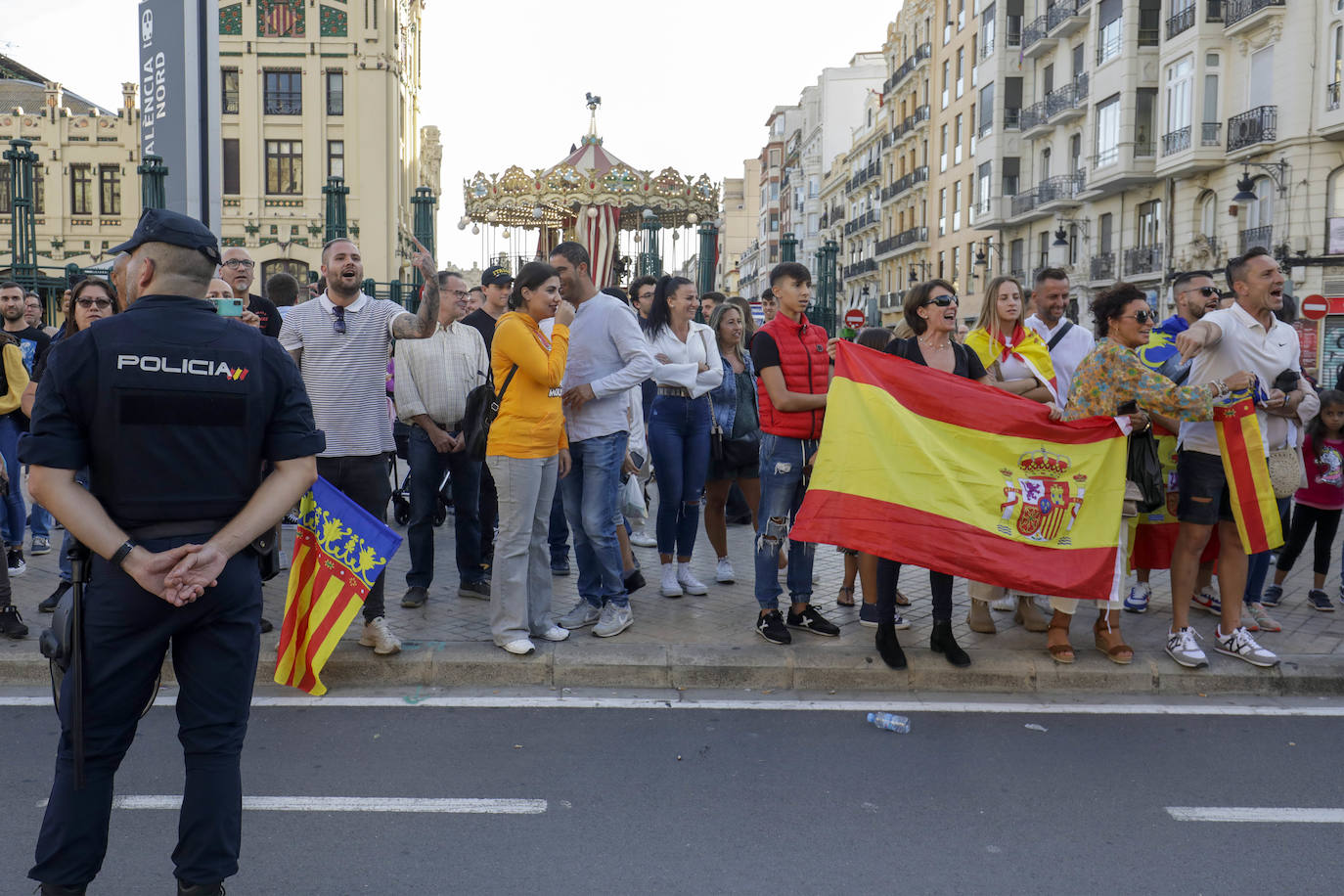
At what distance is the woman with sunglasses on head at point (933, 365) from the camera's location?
5.82m

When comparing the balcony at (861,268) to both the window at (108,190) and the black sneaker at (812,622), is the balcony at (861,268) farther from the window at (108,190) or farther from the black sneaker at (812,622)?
the black sneaker at (812,622)

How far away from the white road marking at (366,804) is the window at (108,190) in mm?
43394

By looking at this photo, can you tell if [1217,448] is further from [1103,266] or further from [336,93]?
[336,93]

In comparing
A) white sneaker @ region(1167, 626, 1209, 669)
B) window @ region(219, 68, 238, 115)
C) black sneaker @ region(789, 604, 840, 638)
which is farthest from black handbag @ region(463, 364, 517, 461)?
window @ region(219, 68, 238, 115)

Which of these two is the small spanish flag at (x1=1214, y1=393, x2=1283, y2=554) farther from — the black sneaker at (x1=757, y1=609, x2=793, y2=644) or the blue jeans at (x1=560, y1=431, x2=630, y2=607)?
the blue jeans at (x1=560, y1=431, x2=630, y2=607)

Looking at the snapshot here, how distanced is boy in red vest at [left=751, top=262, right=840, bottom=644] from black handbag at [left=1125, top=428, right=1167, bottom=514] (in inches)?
67.2

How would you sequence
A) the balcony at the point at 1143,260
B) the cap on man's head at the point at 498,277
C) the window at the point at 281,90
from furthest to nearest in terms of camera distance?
the window at the point at 281,90, the balcony at the point at 1143,260, the cap on man's head at the point at 498,277

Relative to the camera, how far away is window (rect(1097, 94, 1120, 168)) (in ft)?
121

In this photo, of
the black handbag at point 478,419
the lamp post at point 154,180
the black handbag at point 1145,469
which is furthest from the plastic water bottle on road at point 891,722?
the lamp post at point 154,180

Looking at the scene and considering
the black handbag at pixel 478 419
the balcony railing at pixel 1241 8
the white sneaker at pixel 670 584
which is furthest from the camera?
the balcony railing at pixel 1241 8

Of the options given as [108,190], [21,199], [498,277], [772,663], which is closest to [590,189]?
[21,199]

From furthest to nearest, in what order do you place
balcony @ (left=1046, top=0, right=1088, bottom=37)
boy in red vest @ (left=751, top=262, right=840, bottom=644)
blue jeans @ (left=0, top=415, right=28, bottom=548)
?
1. balcony @ (left=1046, top=0, right=1088, bottom=37)
2. blue jeans @ (left=0, top=415, right=28, bottom=548)
3. boy in red vest @ (left=751, top=262, right=840, bottom=644)

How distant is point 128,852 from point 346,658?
2070 mm

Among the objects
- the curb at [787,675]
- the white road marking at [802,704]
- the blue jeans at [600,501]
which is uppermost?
the blue jeans at [600,501]
